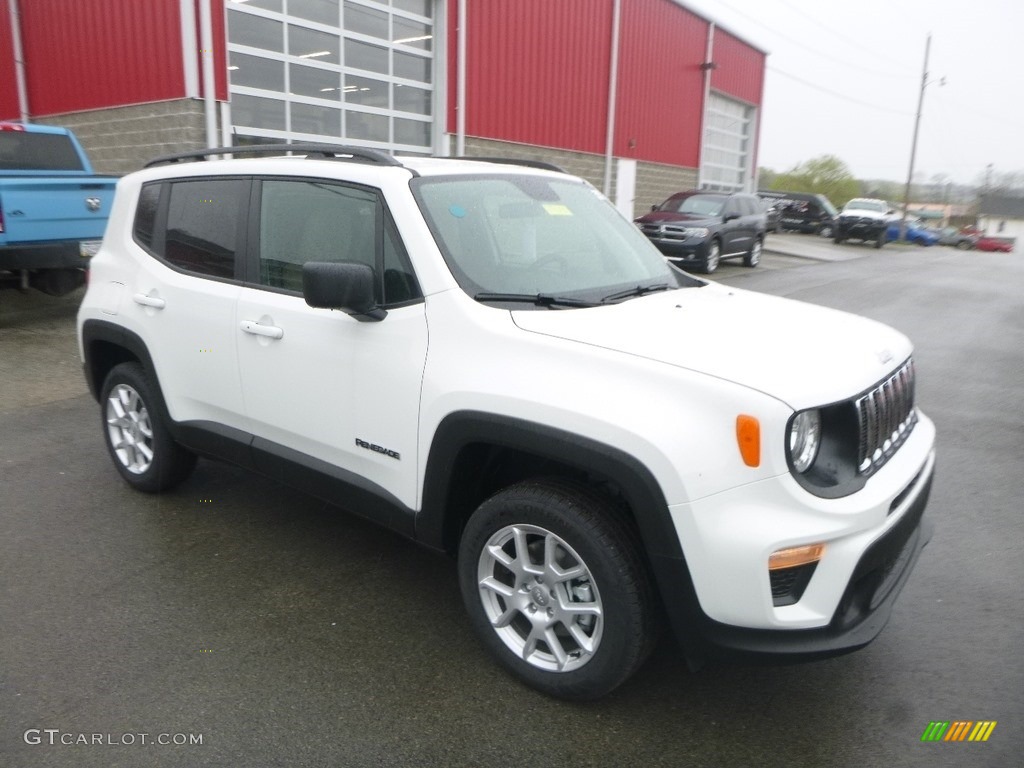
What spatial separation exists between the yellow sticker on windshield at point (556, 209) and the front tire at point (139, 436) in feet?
7.50

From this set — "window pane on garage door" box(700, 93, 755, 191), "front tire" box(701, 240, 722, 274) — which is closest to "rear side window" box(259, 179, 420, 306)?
"front tire" box(701, 240, 722, 274)

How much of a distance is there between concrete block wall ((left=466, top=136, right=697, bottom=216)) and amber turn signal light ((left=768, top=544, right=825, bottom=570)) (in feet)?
41.2

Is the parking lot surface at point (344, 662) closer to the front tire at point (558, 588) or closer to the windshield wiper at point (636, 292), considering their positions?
the front tire at point (558, 588)

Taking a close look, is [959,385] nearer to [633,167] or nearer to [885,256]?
[633,167]

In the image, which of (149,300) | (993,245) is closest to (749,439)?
(149,300)

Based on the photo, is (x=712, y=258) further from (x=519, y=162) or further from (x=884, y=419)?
(x=884, y=419)

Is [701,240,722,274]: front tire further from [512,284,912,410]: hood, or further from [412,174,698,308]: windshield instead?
[512,284,912,410]: hood

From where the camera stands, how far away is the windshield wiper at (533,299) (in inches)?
121

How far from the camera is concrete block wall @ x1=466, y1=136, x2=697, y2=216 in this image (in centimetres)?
1741

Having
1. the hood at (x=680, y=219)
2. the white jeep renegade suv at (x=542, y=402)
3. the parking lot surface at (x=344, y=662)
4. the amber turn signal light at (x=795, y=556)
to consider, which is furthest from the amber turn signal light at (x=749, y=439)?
the hood at (x=680, y=219)

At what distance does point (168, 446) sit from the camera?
4.43m

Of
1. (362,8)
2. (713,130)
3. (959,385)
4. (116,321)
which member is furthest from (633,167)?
Answer: (116,321)

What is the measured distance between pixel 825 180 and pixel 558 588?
226 ft

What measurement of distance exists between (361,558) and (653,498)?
1965mm
